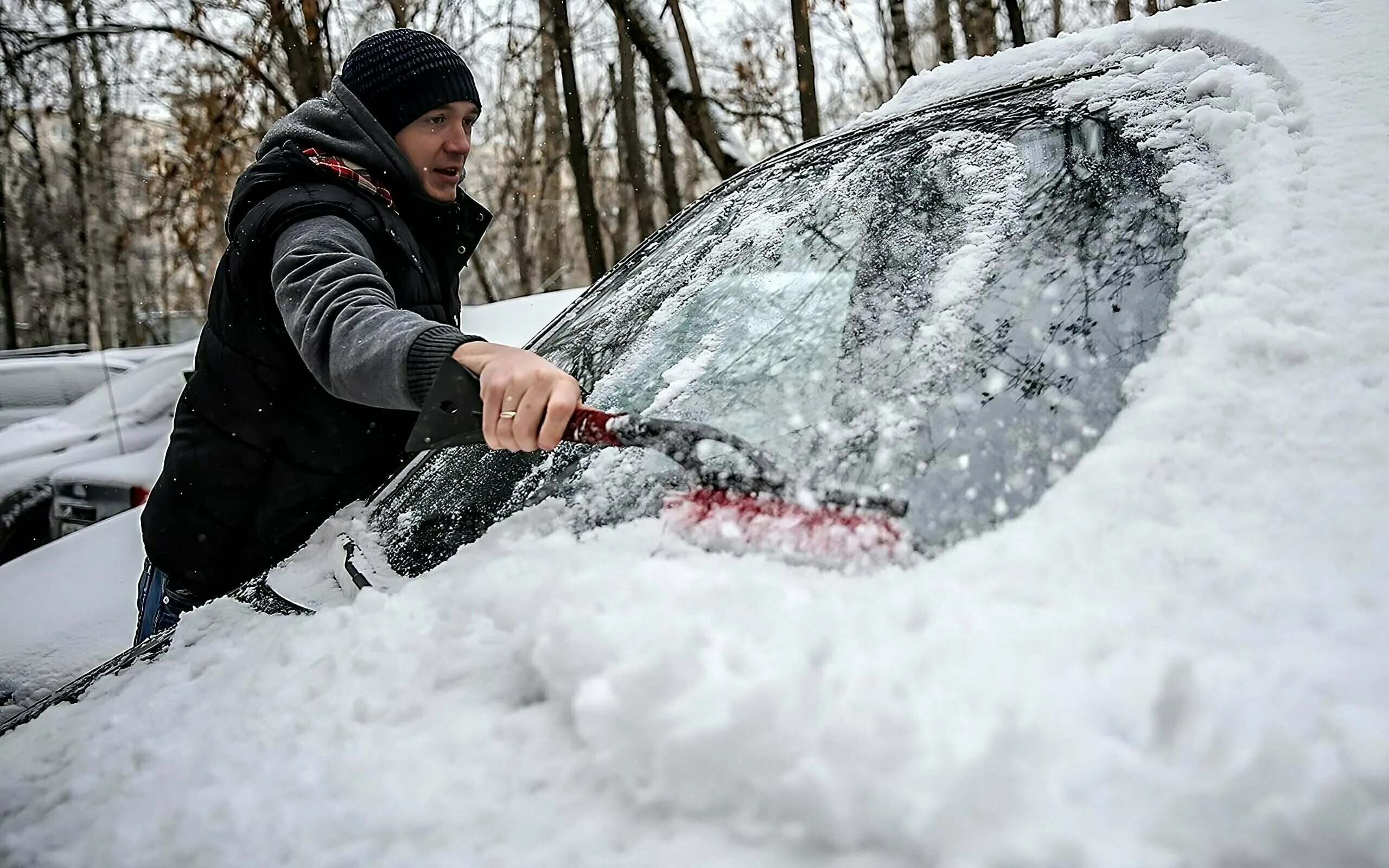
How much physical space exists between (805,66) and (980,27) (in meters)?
1.66

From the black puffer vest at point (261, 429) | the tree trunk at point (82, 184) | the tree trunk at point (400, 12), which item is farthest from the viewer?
the tree trunk at point (82, 184)

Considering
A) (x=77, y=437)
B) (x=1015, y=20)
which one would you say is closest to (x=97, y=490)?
(x=77, y=437)

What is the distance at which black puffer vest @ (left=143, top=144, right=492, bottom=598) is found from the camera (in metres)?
1.64

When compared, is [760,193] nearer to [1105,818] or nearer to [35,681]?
[1105,818]

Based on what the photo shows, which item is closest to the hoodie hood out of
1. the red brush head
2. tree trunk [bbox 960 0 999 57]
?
the red brush head

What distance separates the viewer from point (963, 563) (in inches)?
34.9

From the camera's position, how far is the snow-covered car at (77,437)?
198 inches

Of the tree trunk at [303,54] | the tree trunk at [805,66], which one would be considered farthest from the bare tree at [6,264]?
the tree trunk at [805,66]

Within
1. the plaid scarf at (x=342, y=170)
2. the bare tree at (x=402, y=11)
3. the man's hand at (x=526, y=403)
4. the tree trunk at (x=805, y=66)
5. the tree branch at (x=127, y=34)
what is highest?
the bare tree at (x=402, y=11)

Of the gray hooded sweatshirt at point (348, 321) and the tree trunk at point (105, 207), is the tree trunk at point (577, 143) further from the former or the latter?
the tree trunk at point (105, 207)

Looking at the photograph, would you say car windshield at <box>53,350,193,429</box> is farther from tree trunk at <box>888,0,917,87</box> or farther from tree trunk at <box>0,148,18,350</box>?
tree trunk at <box>0,148,18,350</box>

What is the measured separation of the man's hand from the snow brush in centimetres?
3

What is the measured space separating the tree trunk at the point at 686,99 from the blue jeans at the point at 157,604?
17.1 feet

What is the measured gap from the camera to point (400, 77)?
1840 millimetres
